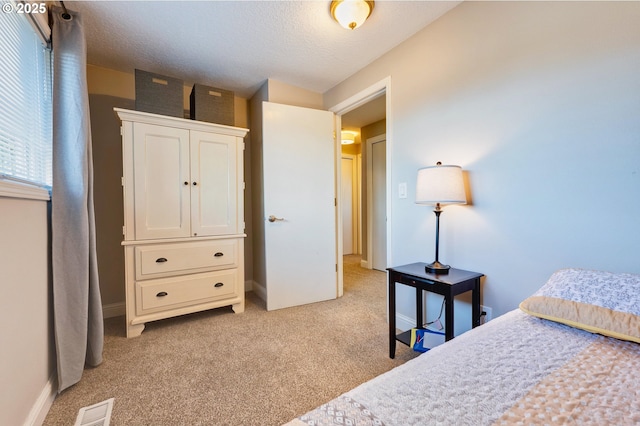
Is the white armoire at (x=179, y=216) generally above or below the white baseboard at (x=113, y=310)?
above

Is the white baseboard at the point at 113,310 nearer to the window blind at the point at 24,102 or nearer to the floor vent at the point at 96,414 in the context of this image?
the floor vent at the point at 96,414

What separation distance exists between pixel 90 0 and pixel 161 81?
637 millimetres

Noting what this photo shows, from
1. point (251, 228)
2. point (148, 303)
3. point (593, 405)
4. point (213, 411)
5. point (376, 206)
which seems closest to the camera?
point (593, 405)

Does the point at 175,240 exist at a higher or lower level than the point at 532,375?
higher

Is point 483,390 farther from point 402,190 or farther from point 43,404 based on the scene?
point 43,404

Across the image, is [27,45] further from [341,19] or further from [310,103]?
[310,103]

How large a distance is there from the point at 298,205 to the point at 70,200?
1707 mm

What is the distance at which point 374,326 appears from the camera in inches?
87.2

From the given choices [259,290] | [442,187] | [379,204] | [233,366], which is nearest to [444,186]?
[442,187]

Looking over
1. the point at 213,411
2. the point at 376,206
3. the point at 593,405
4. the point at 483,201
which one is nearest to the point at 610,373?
the point at 593,405

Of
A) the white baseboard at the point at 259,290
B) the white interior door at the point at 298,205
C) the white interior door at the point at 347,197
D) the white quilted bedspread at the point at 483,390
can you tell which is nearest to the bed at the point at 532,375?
the white quilted bedspread at the point at 483,390

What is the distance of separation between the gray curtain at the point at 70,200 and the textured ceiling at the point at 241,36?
1.37ft

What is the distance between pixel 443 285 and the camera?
4.75 ft

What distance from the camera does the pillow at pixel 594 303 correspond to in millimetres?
796
